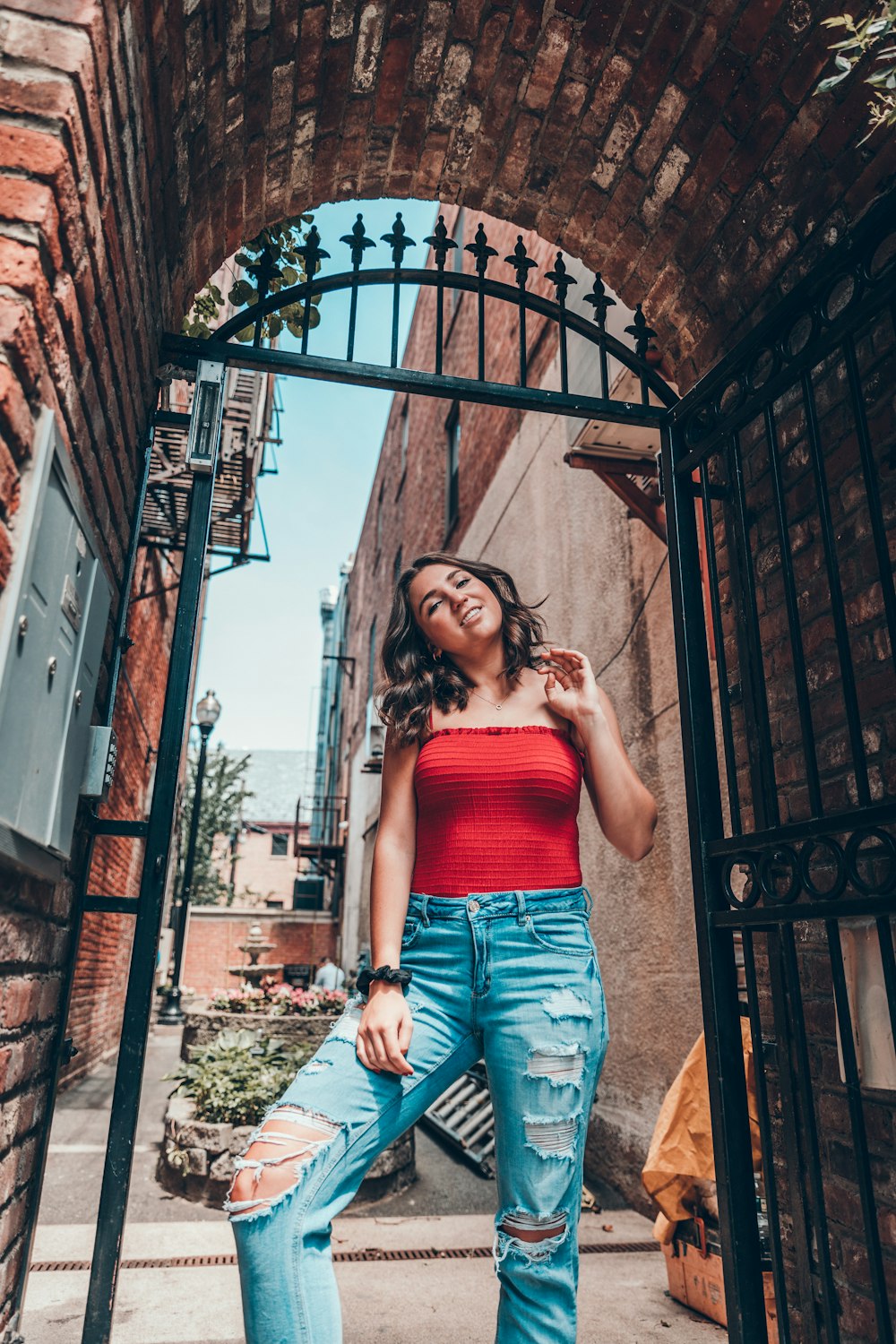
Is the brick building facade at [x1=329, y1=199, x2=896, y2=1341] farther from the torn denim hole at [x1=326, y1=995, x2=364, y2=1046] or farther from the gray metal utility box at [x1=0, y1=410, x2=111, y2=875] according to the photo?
the gray metal utility box at [x1=0, y1=410, x2=111, y2=875]

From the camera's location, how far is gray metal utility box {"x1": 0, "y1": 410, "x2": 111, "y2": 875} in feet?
4.87

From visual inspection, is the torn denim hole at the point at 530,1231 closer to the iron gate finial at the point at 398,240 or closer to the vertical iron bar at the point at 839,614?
the vertical iron bar at the point at 839,614

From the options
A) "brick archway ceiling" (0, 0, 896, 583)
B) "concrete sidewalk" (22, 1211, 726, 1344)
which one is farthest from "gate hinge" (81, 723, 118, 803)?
"concrete sidewalk" (22, 1211, 726, 1344)

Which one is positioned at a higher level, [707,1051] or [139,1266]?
[707,1051]

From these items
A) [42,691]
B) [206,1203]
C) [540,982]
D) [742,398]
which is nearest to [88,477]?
[42,691]

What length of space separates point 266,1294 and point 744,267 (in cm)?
292

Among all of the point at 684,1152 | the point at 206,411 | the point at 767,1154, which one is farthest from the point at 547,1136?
the point at 206,411

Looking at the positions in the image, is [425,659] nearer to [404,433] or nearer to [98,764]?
[98,764]

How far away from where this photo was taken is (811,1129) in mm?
2078

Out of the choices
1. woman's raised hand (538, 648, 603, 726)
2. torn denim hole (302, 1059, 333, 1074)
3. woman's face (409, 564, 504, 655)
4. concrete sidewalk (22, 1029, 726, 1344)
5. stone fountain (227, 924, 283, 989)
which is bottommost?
concrete sidewalk (22, 1029, 726, 1344)

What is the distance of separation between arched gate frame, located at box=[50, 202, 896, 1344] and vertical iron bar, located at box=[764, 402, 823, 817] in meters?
0.02

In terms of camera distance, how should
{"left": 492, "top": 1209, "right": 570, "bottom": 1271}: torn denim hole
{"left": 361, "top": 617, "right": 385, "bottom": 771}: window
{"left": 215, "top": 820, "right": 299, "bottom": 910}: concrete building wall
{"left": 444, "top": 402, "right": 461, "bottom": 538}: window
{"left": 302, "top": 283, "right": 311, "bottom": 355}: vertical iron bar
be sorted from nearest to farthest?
{"left": 492, "top": 1209, "right": 570, "bottom": 1271}: torn denim hole, {"left": 302, "top": 283, "right": 311, "bottom": 355}: vertical iron bar, {"left": 444, "top": 402, "right": 461, "bottom": 538}: window, {"left": 361, "top": 617, "right": 385, "bottom": 771}: window, {"left": 215, "top": 820, "right": 299, "bottom": 910}: concrete building wall

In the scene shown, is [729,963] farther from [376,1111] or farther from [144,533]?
[144,533]

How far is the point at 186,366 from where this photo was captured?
271cm
